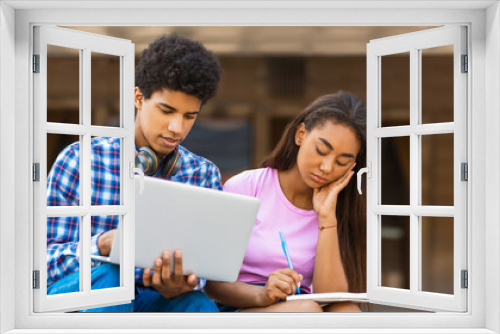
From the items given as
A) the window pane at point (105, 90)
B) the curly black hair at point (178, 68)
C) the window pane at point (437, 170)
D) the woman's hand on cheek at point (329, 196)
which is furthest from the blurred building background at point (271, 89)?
the woman's hand on cheek at point (329, 196)

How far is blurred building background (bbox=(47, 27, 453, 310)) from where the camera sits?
6.13m

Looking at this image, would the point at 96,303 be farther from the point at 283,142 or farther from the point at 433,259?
the point at 433,259

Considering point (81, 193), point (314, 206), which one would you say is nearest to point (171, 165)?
point (81, 193)

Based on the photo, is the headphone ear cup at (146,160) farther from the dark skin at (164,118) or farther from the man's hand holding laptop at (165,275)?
the man's hand holding laptop at (165,275)

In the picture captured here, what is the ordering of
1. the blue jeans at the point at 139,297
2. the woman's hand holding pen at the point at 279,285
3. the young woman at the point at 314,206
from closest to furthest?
the blue jeans at the point at 139,297
the woman's hand holding pen at the point at 279,285
the young woman at the point at 314,206

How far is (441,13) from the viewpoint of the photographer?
123 inches

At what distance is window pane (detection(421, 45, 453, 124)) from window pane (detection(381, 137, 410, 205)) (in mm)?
471

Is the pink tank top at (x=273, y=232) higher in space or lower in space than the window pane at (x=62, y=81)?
lower

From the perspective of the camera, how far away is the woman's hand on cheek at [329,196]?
3953 mm

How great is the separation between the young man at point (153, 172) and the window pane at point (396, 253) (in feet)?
13.5

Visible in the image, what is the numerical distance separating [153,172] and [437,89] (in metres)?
4.82

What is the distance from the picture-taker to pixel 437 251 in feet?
25.5

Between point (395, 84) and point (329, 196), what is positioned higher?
point (395, 84)

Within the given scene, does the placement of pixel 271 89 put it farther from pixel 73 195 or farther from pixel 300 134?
pixel 73 195
